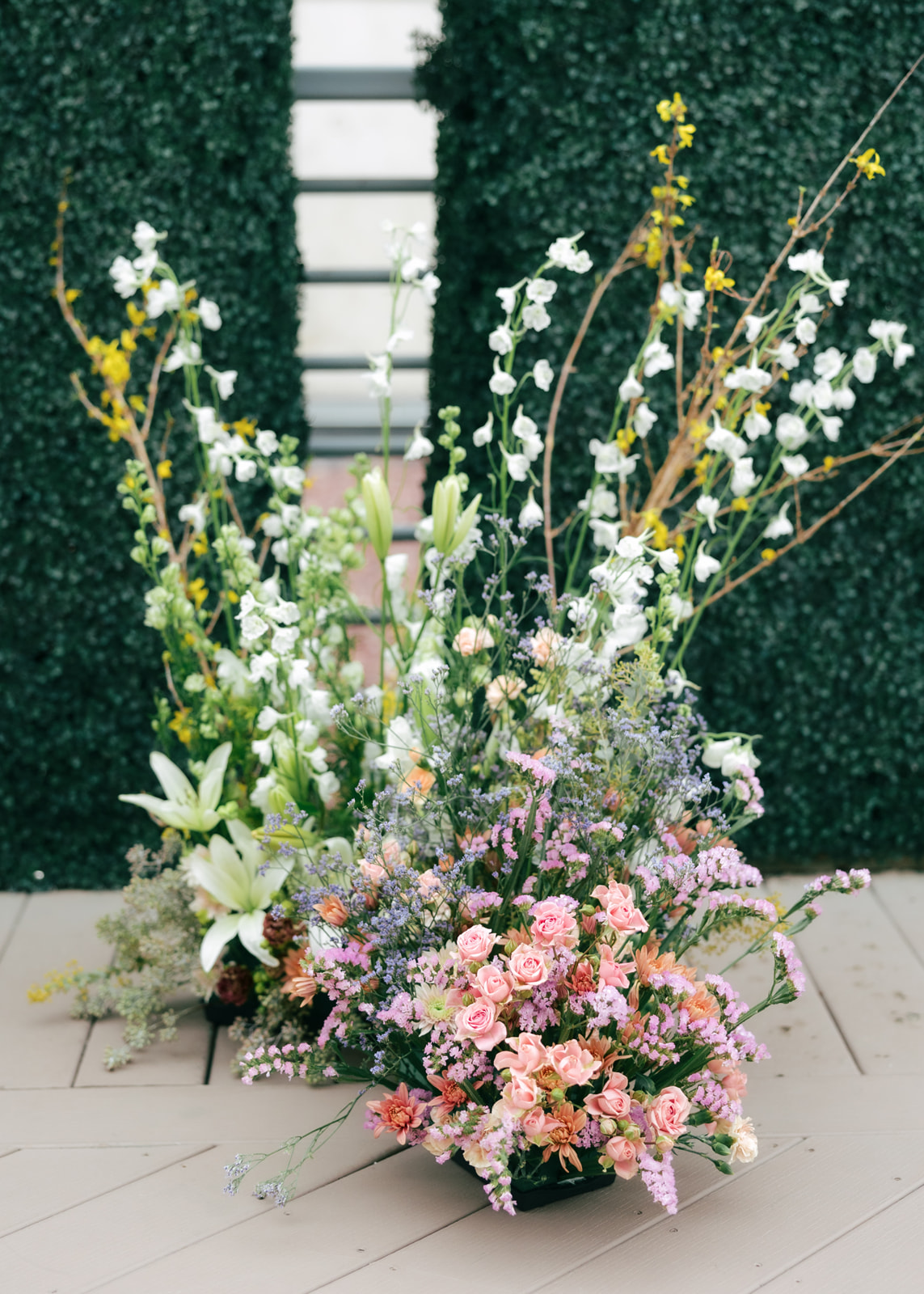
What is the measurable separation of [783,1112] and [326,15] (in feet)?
16.3

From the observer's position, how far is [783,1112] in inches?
76.4

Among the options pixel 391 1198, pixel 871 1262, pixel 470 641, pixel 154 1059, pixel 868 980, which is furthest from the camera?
pixel 868 980

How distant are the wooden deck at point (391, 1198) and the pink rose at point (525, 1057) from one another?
30 cm

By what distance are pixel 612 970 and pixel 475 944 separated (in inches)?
6.9

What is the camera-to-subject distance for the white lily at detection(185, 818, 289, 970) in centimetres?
202

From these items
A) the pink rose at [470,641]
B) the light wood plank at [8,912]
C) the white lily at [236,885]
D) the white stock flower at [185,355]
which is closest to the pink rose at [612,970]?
the pink rose at [470,641]

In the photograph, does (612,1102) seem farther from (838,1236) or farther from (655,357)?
(655,357)

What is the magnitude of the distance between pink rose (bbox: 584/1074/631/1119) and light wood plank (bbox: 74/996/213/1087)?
31.2 inches

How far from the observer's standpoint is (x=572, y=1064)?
1498mm

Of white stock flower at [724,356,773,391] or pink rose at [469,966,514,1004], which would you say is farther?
white stock flower at [724,356,773,391]

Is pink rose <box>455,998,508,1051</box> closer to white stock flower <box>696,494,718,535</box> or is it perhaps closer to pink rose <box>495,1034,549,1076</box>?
pink rose <box>495,1034,549,1076</box>

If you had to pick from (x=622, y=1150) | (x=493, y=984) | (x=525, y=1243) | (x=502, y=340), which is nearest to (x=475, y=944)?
(x=493, y=984)

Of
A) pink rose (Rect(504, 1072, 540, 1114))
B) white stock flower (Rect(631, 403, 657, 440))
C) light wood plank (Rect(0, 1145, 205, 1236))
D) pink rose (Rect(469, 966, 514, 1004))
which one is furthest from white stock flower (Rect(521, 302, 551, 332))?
light wood plank (Rect(0, 1145, 205, 1236))

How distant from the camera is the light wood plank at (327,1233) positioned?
5.14ft
